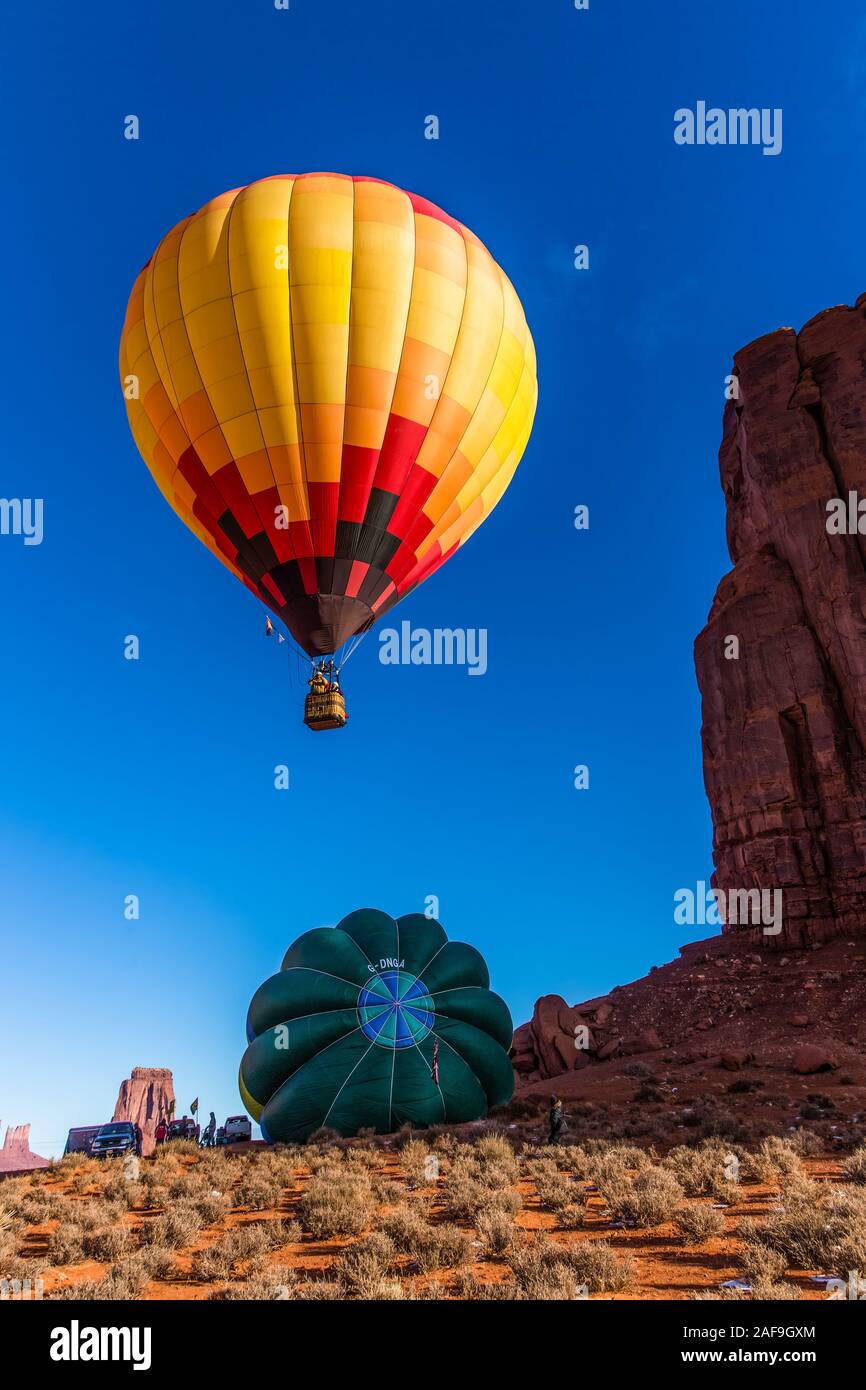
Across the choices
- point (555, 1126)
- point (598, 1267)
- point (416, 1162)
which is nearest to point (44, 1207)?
point (416, 1162)

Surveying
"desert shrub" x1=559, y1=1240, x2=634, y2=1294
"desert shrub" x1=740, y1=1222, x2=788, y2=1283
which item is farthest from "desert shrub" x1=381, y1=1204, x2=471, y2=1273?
"desert shrub" x1=740, y1=1222, x2=788, y2=1283

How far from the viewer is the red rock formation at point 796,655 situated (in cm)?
3469

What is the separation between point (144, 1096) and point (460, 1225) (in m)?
127

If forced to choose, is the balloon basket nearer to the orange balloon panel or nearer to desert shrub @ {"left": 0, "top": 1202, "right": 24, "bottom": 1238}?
the orange balloon panel

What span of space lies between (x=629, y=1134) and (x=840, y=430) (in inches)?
1411

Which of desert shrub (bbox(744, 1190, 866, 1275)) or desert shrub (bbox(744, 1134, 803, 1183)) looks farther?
desert shrub (bbox(744, 1134, 803, 1183))

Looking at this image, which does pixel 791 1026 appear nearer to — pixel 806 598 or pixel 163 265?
pixel 806 598

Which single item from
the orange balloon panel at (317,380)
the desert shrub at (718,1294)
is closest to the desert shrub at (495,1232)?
the desert shrub at (718,1294)

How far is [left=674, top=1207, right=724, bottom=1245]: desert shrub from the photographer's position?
24.9 ft

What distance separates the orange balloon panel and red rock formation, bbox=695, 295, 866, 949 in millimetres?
26193

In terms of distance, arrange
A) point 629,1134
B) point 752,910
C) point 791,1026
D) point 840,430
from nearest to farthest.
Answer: point 629,1134 → point 791,1026 → point 752,910 → point 840,430

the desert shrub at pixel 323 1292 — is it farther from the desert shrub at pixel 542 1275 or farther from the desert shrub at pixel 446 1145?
the desert shrub at pixel 446 1145

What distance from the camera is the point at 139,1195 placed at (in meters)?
11.3
